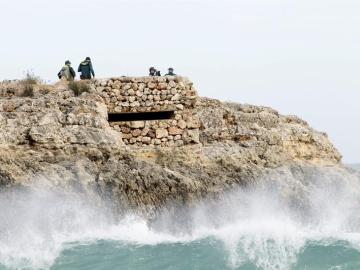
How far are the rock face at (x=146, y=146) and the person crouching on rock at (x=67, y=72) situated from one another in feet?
4.04

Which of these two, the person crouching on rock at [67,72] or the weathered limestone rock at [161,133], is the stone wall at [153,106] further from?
the person crouching on rock at [67,72]

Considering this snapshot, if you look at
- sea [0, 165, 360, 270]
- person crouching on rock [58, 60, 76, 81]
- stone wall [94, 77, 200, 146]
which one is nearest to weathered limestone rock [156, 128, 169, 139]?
stone wall [94, 77, 200, 146]

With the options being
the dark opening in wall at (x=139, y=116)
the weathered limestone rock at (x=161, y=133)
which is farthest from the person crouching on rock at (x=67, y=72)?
the weathered limestone rock at (x=161, y=133)

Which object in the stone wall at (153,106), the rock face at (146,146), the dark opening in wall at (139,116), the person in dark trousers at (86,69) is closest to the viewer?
the rock face at (146,146)

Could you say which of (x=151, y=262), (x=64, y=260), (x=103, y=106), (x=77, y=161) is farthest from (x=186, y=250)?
(x=103, y=106)

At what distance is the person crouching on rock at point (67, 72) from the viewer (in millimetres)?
17703

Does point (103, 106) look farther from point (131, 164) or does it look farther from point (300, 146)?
point (300, 146)

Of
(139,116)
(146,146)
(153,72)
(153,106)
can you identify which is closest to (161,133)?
(146,146)

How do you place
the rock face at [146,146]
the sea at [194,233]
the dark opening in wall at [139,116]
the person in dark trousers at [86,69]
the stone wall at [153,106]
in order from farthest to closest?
1. the person in dark trousers at [86,69]
2. the dark opening in wall at [139,116]
3. the stone wall at [153,106]
4. the rock face at [146,146]
5. the sea at [194,233]

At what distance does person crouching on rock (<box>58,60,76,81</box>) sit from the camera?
17703mm

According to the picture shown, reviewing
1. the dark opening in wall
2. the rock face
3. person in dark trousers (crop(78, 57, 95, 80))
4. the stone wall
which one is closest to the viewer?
the rock face

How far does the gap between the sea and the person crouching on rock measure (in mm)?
4329

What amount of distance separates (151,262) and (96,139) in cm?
376

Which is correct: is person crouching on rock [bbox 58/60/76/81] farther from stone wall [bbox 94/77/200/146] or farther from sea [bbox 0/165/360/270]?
sea [bbox 0/165/360/270]
